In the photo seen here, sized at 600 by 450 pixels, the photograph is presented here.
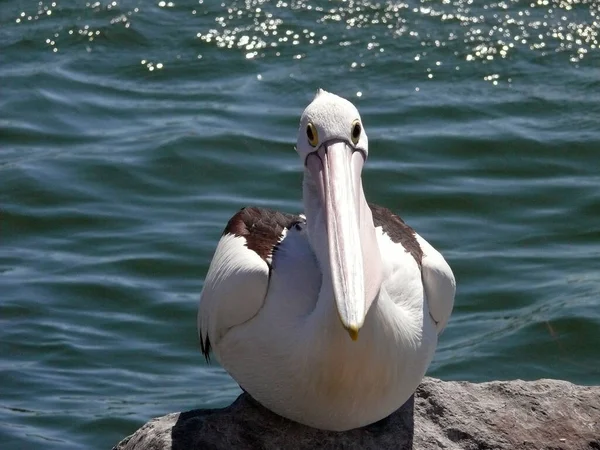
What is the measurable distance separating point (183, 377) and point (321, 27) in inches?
213

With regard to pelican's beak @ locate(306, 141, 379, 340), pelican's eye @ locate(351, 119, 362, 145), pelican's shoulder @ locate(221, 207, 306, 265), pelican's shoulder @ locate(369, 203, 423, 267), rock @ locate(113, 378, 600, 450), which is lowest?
rock @ locate(113, 378, 600, 450)

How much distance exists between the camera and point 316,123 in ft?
15.3

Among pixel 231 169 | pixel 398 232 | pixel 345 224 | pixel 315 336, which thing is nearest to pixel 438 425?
pixel 398 232

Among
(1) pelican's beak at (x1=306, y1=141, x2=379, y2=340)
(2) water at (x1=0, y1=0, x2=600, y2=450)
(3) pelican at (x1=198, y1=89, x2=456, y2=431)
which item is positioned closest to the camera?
(1) pelican's beak at (x1=306, y1=141, x2=379, y2=340)

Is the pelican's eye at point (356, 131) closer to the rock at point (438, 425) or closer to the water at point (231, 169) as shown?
the rock at point (438, 425)

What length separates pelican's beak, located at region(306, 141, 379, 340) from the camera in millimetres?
3934

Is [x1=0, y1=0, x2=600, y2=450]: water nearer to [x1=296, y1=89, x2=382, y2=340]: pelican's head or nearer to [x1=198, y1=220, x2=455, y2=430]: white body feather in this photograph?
[x1=198, y1=220, x2=455, y2=430]: white body feather

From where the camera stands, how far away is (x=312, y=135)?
4.69 m

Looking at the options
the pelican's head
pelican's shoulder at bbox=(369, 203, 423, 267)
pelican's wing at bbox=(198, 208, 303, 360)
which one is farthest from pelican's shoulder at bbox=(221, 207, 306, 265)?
the pelican's head

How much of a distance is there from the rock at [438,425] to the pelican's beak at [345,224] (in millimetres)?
888

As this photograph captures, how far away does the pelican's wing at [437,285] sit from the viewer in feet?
16.5

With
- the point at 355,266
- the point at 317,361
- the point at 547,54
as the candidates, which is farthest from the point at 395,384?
the point at 547,54

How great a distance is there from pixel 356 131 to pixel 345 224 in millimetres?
547

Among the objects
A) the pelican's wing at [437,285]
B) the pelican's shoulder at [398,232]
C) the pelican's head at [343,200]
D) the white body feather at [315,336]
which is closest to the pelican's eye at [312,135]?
the pelican's head at [343,200]
